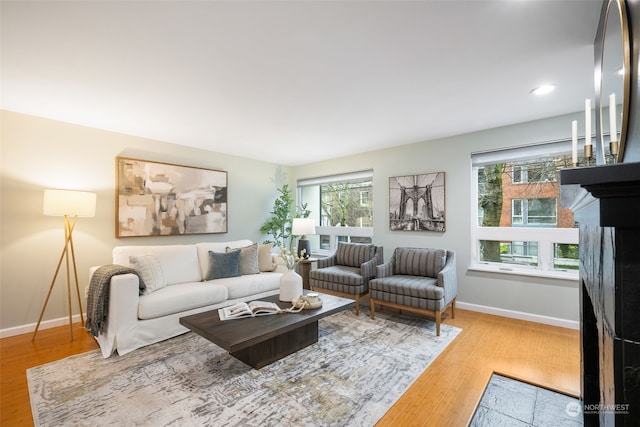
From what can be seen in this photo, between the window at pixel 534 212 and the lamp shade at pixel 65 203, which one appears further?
the window at pixel 534 212

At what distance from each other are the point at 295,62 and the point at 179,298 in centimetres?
251

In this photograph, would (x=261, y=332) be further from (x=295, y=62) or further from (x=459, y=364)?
(x=295, y=62)

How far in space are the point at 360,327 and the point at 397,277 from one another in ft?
2.69

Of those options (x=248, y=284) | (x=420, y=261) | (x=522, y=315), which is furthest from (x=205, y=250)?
(x=522, y=315)

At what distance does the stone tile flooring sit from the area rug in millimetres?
483

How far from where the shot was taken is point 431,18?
1.62 metres

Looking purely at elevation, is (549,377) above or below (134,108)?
below

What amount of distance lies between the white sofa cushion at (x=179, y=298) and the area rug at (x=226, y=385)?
32 cm

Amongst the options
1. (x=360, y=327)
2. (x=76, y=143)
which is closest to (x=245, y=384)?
(x=360, y=327)

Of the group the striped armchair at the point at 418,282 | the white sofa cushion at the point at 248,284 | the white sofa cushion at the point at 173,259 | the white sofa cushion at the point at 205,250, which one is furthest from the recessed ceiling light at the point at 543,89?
the white sofa cushion at the point at 173,259

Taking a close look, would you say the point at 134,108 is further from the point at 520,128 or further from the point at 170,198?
the point at 520,128

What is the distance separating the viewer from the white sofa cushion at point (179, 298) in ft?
8.69

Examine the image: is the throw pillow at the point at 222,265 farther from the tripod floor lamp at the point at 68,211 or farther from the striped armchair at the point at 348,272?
the tripod floor lamp at the point at 68,211

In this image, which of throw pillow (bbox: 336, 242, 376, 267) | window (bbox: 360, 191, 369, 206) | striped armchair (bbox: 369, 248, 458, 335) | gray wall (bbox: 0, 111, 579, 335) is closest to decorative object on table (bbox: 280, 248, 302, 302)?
striped armchair (bbox: 369, 248, 458, 335)
